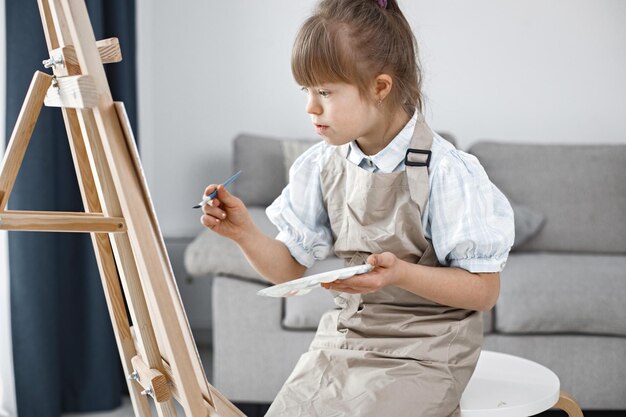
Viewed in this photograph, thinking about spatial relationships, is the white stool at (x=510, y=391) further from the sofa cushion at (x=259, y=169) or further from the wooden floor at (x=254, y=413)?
the sofa cushion at (x=259, y=169)

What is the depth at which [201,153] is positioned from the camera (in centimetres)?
366

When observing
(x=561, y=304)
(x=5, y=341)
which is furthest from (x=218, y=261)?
(x=561, y=304)

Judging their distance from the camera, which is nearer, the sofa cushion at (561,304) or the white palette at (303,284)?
the white palette at (303,284)

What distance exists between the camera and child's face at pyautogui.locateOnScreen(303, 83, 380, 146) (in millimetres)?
1331

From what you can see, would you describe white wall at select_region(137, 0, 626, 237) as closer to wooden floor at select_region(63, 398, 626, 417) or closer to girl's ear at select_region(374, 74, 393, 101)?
wooden floor at select_region(63, 398, 626, 417)

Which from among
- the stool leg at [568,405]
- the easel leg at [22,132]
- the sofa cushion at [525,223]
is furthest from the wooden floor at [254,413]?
the easel leg at [22,132]

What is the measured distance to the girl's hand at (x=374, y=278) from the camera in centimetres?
119

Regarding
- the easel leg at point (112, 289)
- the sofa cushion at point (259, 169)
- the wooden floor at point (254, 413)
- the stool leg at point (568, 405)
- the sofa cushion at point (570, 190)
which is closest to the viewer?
the easel leg at point (112, 289)

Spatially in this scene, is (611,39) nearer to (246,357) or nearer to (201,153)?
(201,153)

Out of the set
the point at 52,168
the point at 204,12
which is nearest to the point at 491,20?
the point at 204,12

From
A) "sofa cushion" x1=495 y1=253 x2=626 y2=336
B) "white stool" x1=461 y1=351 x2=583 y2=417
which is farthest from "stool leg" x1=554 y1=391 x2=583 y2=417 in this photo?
"sofa cushion" x1=495 y1=253 x2=626 y2=336

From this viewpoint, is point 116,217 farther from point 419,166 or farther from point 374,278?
point 419,166

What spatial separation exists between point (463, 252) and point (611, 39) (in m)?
2.61

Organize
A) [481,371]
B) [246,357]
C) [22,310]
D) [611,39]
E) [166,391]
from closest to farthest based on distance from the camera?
[166,391] → [481,371] → [22,310] → [246,357] → [611,39]
